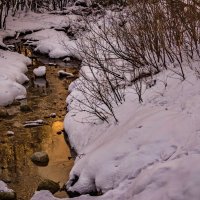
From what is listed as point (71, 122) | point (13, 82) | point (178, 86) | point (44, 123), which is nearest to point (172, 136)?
point (178, 86)

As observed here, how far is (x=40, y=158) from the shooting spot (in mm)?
8539

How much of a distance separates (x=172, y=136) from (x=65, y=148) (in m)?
3.35

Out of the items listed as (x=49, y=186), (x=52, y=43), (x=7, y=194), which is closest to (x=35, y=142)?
(x=49, y=186)

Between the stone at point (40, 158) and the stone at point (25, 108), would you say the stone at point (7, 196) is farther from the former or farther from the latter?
the stone at point (25, 108)

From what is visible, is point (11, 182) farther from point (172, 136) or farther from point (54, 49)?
point (54, 49)

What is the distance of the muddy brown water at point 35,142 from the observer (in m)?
7.93

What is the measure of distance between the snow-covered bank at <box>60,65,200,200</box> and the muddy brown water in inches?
29.9

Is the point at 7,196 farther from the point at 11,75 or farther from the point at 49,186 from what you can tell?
the point at 11,75

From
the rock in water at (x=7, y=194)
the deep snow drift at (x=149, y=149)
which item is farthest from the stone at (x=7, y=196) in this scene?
the deep snow drift at (x=149, y=149)

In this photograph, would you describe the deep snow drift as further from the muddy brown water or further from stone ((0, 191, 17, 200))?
the muddy brown water

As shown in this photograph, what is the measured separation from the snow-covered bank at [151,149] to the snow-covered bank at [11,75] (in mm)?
4333

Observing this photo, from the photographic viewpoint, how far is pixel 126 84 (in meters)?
9.16

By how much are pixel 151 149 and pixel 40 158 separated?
289cm

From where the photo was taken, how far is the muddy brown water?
26.0ft
